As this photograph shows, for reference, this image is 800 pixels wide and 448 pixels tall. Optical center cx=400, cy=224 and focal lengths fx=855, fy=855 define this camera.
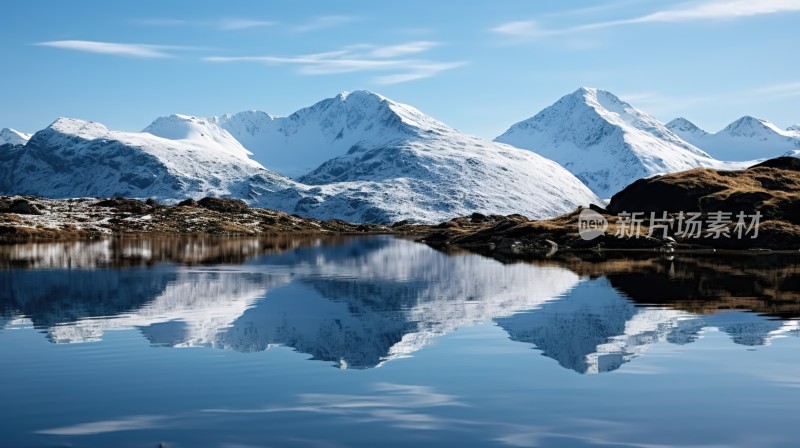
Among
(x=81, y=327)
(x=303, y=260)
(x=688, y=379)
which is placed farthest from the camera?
(x=303, y=260)

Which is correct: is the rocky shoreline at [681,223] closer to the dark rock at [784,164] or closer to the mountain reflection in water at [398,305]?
the dark rock at [784,164]

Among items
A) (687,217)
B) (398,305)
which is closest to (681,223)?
(687,217)

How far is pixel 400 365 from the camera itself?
108 feet

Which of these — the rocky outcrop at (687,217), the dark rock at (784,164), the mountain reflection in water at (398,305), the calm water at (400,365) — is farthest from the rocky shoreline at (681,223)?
the calm water at (400,365)

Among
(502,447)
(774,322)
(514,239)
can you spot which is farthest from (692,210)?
(502,447)

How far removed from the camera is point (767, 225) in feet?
461

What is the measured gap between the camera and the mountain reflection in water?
131 feet

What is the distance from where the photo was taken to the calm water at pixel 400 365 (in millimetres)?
22906

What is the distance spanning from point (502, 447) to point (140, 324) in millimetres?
29683

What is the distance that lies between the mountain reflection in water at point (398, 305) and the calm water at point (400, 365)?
0.84ft

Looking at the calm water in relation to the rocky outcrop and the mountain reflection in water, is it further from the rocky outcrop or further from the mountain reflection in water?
the rocky outcrop

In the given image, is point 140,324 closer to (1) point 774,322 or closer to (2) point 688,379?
(2) point 688,379

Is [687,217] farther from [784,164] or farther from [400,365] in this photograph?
[400,365]

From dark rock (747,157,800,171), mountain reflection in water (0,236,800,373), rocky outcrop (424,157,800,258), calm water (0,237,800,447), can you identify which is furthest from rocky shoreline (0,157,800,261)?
calm water (0,237,800,447)
